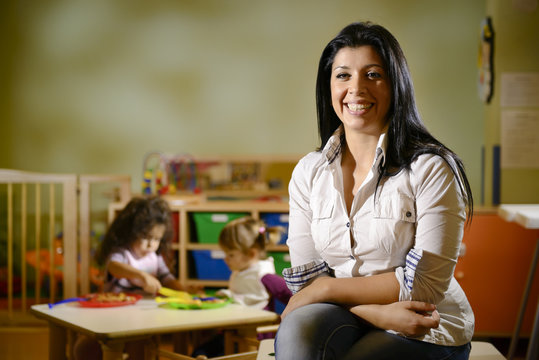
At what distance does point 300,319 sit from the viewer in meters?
1.43

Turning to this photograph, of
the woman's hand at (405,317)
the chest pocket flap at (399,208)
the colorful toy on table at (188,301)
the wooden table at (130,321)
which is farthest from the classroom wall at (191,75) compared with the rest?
the woman's hand at (405,317)

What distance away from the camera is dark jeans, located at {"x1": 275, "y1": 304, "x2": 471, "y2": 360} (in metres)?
1.37

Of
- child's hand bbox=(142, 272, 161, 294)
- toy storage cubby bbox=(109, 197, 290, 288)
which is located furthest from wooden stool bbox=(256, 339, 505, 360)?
toy storage cubby bbox=(109, 197, 290, 288)

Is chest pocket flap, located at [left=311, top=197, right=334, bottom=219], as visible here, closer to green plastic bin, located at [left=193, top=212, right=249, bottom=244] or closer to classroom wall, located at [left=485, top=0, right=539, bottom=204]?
green plastic bin, located at [left=193, top=212, right=249, bottom=244]

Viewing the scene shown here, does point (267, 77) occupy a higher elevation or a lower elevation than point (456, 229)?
higher

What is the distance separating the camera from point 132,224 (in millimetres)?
3021

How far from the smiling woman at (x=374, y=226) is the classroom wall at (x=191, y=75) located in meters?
3.08

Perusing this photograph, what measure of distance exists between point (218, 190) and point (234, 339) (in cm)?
213

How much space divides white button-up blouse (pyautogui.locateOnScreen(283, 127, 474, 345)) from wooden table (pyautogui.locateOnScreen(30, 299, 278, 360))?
0.70 meters

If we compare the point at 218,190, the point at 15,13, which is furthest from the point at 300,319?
the point at 15,13

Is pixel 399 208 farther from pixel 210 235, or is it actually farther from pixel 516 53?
pixel 516 53

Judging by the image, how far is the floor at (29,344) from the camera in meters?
3.33

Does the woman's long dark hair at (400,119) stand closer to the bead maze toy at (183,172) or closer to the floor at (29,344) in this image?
the floor at (29,344)

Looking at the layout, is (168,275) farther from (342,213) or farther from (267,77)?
(267,77)
